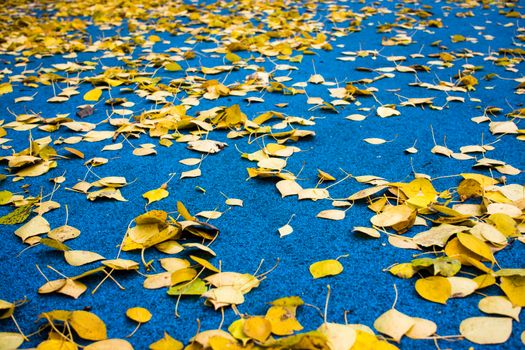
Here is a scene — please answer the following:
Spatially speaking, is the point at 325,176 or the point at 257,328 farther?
the point at 325,176

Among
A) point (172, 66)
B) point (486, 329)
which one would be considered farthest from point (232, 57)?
point (486, 329)

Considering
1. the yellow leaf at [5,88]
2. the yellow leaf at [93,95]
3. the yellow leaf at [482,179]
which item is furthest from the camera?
the yellow leaf at [5,88]

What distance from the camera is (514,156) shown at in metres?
1.43

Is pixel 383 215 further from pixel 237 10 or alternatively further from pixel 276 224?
pixel 237 10

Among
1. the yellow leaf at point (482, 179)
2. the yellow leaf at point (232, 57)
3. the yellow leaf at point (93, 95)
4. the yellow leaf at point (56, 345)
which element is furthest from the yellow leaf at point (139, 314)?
the yellow leaf at point (232, 57)

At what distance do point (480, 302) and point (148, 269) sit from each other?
715mm

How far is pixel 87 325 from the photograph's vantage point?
32.0 inches

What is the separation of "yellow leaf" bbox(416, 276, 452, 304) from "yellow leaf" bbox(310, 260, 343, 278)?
0.17 meters

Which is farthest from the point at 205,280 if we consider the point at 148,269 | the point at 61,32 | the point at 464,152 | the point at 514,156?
the point at 61,32

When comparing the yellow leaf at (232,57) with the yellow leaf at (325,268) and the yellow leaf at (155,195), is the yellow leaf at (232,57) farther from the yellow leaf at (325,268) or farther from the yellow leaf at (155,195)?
the yellow leaf at (325,268)

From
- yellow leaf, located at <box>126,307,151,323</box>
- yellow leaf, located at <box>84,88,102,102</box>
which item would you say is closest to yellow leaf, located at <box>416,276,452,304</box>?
yellow leaf, located at <box>126,307,151,323</box>

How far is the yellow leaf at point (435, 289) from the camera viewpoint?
0.87 metres

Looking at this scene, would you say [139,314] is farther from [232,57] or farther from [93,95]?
[232,57]

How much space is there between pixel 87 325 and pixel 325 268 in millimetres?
510
